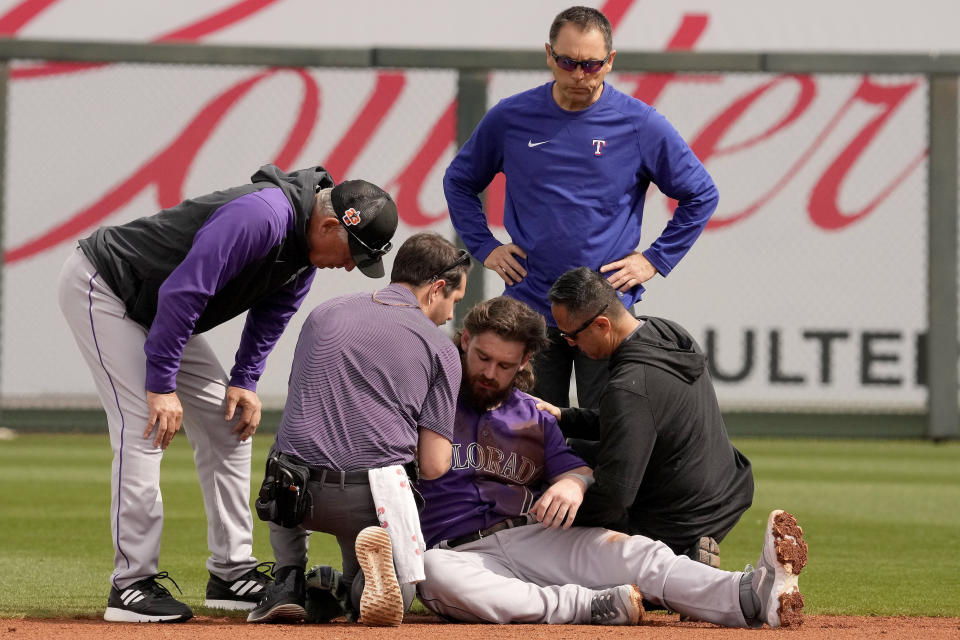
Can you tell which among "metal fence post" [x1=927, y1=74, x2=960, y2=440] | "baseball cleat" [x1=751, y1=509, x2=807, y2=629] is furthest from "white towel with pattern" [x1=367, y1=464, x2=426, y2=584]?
"metal fence post" [x1=927, y1=74, x2=960, y2=440]

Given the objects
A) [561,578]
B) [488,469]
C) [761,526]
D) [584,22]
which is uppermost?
[584,22]

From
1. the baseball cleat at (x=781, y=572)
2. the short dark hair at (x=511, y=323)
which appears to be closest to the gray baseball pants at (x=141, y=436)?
the short dark hair at (x=511, y=323)

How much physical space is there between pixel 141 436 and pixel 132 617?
58 centimetres

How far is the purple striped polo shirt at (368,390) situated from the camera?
4301mm

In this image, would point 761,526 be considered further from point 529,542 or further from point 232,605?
point 232,605

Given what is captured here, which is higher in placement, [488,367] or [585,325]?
[585,325]

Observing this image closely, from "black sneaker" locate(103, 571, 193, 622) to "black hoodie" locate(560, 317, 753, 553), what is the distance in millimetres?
1351

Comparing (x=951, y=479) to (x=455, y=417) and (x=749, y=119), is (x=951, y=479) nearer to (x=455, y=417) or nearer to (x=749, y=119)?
(x=749, y=119)

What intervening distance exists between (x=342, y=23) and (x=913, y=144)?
559 cm

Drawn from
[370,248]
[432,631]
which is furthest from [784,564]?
[370,248]

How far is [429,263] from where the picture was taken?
4.48m

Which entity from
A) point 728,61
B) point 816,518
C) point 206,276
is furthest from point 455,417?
point 728,61

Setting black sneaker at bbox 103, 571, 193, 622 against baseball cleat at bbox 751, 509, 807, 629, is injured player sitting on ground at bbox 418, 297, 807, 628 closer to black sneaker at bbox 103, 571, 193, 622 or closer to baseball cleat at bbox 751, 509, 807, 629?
baseball cleat at bbox 751, 509, 807, 629

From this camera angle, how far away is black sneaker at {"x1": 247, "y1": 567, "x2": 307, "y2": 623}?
4352 millimetres
